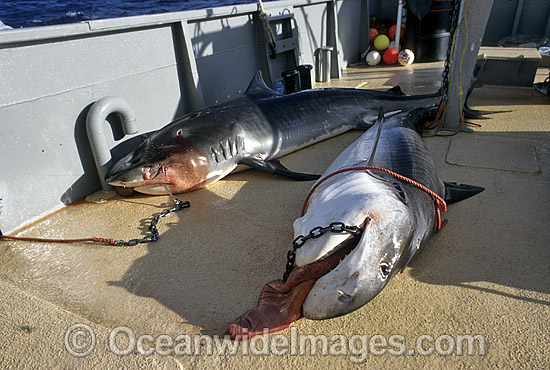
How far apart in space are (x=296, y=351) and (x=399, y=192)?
1.03 meters

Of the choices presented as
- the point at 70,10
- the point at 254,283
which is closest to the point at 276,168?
the point at 254,283

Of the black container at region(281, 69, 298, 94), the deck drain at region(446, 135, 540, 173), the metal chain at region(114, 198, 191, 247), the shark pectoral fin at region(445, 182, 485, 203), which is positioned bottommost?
the deck drain at region(446, 135, 540, 173)

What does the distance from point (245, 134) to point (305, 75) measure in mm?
2776

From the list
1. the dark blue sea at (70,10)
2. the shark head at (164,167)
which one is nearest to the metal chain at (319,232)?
the shark head at (164,167)

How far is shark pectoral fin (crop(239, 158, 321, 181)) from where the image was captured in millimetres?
3670

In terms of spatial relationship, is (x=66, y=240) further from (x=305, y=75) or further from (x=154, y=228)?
(x=305, y=75)

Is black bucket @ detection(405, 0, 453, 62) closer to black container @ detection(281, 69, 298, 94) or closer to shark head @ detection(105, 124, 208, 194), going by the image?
black container @ detection(281, 69, 298, 94)

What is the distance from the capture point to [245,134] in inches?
157

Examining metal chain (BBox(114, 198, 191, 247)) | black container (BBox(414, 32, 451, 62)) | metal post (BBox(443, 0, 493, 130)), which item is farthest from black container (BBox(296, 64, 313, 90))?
metal chain (BBox(114, 198, 191, 247))

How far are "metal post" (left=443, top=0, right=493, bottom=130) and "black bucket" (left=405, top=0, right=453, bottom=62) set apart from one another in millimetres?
4348

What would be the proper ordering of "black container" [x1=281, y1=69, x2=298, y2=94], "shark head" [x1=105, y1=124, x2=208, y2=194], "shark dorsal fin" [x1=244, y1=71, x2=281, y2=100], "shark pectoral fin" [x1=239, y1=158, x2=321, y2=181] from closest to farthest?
1. "shark head" [x1=105, y1=124, x2=208, y2=194]
2. "shark pectoral fin" [x1=239, y1=158, x2=321, y2=181]
3. "shark dorsal fin" [x1=244, y1=71, x2=281, y2=100]
4. "black container" [x1=281, y1=69, x2=298, y2=94]

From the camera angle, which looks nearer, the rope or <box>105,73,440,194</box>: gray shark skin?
the rope

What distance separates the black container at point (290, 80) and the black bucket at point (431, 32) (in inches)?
159

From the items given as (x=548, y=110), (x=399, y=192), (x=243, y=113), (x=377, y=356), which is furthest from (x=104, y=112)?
(x=548, y=110)
